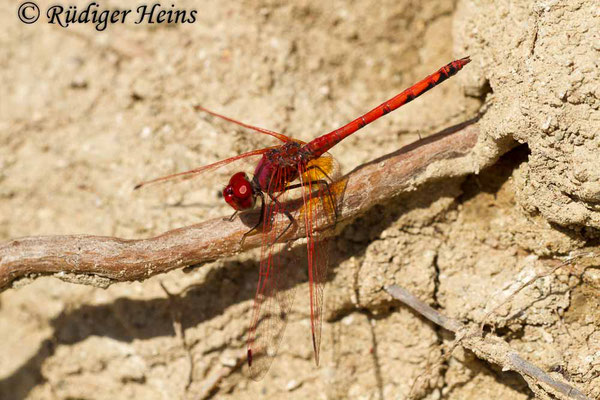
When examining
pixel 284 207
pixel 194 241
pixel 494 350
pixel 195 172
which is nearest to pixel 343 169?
pixel 284 207

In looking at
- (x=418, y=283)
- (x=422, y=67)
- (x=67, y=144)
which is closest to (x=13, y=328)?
(x=67, y=144)

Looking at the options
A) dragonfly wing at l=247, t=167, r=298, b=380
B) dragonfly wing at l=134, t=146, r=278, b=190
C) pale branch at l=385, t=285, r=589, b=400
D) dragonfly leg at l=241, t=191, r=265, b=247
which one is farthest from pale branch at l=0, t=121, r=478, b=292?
pale branch at l=385, t=285, r=589, b=400

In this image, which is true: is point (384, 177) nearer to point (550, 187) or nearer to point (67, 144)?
point (550, 187)

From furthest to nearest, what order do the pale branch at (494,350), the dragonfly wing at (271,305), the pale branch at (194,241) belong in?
1. the dragonfly wing at (271,305)
2. the pale branch at (194,241)
3. the pale branch at (494,350)

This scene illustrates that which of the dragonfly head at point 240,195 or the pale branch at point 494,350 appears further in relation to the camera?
the dragonfly head at point 240,195

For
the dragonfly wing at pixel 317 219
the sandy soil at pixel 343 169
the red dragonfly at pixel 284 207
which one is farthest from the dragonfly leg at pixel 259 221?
the sandy soil at pixel 343 169

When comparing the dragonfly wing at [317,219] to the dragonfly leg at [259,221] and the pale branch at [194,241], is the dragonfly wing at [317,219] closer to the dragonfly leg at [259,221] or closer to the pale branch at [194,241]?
the pale branch at [194,241]
